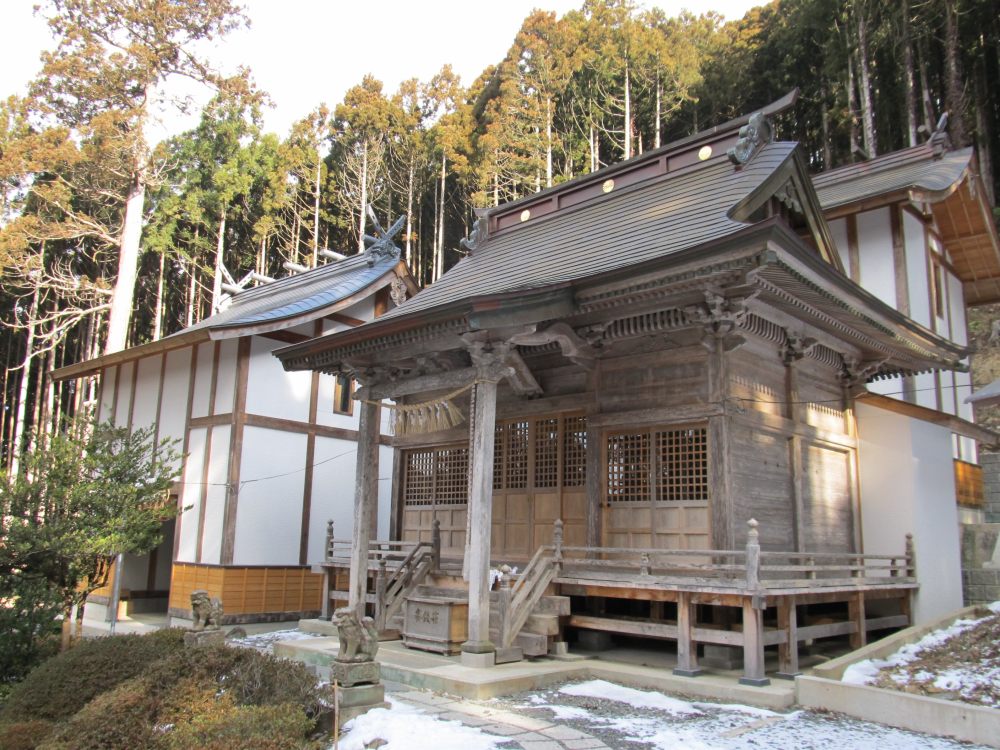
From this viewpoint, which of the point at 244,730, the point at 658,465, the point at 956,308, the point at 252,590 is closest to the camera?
the point at 244,730

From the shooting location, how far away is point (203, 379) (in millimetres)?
16406

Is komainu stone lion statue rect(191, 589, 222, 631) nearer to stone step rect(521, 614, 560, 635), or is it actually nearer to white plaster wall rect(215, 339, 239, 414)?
stone step rect(521, 614, 560, 635)

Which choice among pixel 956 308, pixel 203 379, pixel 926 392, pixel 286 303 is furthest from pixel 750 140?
pixel 203 379

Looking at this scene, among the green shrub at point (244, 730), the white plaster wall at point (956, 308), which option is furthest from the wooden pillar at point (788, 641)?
the white plaster wall at point (956, 308)

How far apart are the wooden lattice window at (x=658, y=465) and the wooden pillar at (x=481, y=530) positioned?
2159 mm

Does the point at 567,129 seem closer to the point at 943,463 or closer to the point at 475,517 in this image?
the point at 943,463

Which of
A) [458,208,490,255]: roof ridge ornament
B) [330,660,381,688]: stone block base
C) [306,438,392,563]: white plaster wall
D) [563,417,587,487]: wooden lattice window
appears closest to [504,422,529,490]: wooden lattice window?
[563,417,587,487]: wooden lattice window

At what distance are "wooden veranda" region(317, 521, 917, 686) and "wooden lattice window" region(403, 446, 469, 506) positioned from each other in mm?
1325

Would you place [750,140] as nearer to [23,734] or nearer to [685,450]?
[685,450]

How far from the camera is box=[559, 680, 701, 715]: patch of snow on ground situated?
7.26 metres

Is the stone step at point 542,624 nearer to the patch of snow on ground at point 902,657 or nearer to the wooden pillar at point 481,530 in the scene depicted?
the wooden pillar at point 481,530

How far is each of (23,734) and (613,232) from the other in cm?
907

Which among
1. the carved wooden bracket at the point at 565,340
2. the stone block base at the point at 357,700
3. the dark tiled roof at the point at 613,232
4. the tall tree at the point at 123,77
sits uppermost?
the tall tree at the point at 123,77

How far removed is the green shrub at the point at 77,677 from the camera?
24.2 ft
